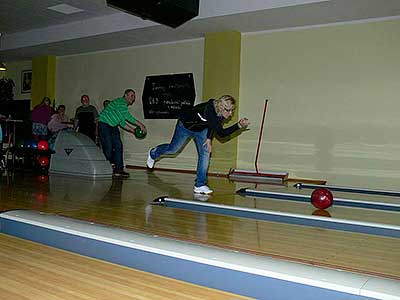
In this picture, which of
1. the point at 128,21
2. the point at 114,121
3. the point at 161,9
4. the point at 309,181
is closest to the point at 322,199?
the point at 161,9

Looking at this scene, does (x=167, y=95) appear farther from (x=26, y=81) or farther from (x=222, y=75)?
(x=26, y=81)

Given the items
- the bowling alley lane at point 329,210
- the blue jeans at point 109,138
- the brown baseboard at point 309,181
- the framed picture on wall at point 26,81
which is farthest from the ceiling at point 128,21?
the bowling alley lane at point 329,210

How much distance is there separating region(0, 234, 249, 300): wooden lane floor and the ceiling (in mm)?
4574

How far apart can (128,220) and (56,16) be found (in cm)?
582

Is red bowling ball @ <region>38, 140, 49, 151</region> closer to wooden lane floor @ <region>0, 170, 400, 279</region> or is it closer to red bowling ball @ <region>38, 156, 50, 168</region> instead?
red bowling ball @ <region>38, 156, 50, 168</region>

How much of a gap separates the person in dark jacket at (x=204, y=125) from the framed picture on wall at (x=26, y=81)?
6.73m

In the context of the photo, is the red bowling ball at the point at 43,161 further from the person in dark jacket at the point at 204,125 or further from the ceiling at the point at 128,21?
the person in dark jacket at the point at 204,125

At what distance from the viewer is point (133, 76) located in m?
8.55

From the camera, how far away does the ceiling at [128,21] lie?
582cm

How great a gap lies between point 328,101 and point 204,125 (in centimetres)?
283

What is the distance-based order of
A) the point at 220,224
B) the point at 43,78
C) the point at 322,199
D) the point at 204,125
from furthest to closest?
the point at 43,78 < the point at 204,125 < the point at 322,199 < the point at 220,224

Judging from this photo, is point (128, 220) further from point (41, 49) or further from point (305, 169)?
point (41, 49)

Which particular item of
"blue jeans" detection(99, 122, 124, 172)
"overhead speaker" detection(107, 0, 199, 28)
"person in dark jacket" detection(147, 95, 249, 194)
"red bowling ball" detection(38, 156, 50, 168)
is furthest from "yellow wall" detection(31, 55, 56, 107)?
"person in dark jacket" detection(147, 95, 249, 194)

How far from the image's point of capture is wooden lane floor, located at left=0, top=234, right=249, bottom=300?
155cm
